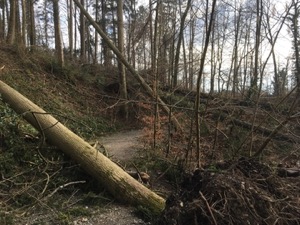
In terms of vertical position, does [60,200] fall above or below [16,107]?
below

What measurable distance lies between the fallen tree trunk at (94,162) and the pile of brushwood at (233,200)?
0.84 meters

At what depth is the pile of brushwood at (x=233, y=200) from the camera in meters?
4.31

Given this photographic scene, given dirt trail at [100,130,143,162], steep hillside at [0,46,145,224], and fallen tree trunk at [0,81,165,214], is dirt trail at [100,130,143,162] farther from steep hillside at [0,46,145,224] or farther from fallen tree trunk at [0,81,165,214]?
fallen tree trunk at [0,81,165,214]

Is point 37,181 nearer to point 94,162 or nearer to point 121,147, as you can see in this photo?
point 94,162

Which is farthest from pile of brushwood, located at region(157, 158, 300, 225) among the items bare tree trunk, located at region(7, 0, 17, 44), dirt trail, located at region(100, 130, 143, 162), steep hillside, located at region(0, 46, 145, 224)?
bare tree trunk, located at region(7, 0, 17, 44)

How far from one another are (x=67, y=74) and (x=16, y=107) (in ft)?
24.0

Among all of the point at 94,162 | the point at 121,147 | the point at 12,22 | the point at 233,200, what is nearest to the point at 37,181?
the point at 94,162

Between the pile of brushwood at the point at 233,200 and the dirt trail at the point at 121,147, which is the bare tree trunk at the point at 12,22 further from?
the pile of brushwood at the point at 233,200

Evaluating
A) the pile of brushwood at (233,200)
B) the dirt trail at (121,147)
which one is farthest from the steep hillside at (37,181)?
the pile of brushwood at (233,200)

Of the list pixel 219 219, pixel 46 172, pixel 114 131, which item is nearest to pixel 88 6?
pixel 114 131

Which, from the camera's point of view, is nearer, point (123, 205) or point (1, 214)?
point (1, 214)

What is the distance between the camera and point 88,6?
2638 cm

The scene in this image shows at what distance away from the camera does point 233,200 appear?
4.41 m

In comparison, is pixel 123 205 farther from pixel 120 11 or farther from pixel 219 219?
pixel 120 11
